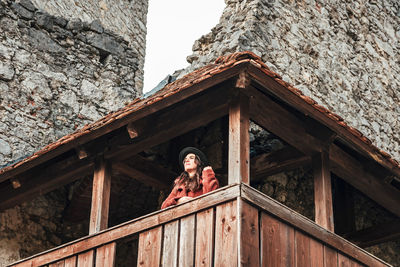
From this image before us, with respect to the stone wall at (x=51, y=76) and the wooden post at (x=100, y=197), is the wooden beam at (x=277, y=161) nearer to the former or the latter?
the wooden post at (x=100, y=197)

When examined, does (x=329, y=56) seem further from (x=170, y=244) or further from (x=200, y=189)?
(x=170, y=244)

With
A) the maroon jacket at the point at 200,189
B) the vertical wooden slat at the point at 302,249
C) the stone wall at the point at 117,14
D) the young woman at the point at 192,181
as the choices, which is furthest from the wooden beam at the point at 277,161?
the stone wall at the point at 117,14

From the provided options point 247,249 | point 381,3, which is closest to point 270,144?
point 247,249

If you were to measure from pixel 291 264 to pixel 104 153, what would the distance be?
222cm

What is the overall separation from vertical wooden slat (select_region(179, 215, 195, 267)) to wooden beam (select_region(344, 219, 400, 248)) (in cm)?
284

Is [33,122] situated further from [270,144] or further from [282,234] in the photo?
[282,234]

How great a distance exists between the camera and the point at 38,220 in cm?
951

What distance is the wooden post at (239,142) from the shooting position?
638 centimetres

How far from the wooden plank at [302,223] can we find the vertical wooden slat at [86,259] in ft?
5.71

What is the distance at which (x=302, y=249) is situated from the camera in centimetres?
659

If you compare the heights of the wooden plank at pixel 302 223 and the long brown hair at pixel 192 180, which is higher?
the long brown hair at pixel 192 180

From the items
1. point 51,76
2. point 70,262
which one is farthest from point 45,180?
point 51,76

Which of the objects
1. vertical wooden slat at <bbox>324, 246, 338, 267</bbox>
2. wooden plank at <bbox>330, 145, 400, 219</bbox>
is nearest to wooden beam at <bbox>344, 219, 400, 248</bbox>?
wooden plank at <bbox>330, 145, 400, 219</bbox>

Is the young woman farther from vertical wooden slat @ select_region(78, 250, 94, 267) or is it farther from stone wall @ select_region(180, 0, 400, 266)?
stone wall @ select_region(180, 0, 400, 266)
